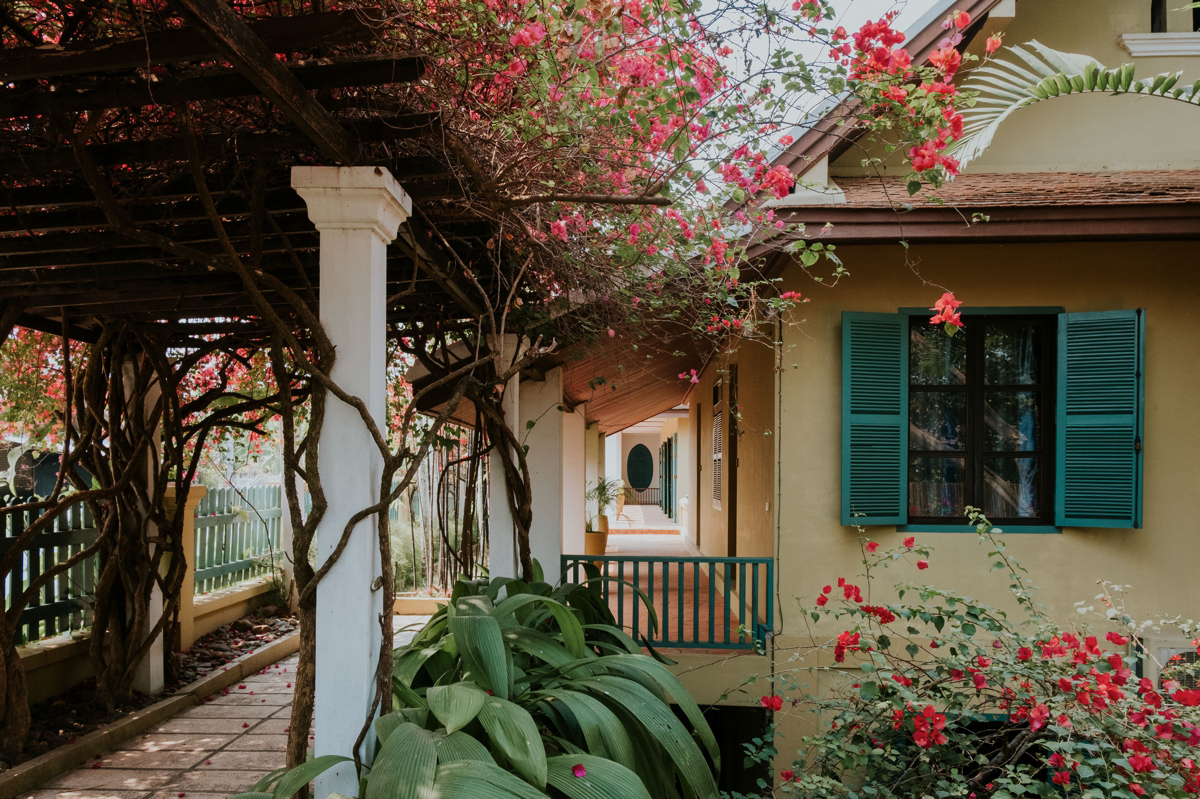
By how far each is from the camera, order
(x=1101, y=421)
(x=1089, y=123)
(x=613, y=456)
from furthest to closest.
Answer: (x=613, y=456), (x=1089, y=123), (x=1101, y=421)

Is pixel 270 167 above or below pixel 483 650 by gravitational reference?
above

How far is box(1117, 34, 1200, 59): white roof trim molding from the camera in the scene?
550 cm

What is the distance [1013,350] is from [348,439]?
14.2 ft

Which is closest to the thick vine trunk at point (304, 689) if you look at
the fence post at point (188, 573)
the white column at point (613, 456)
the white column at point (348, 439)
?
the white column at point (348, 439)

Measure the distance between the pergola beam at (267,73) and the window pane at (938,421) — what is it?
389cm

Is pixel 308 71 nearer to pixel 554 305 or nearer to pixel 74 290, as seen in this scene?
pixel 554 305

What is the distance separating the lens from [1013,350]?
5121 millimetres

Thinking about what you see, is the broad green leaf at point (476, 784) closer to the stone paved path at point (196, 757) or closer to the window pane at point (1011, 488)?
the stone paved path at point (196, 757)

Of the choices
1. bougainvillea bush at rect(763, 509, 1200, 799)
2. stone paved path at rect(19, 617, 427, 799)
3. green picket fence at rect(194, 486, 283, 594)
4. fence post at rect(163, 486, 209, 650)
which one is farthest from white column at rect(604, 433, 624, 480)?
bougainvillea bush at rect(763, 509, 1200, 799)

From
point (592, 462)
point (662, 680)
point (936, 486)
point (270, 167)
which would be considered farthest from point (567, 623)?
point (592, 462)

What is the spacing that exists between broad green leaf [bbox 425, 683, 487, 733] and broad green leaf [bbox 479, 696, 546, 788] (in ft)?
0.13

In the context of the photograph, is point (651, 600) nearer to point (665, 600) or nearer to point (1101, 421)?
point (665, 600)

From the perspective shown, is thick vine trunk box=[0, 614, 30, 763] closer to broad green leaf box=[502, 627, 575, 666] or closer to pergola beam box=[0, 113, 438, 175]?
pergola beam box=[0, 113, 438, 175]

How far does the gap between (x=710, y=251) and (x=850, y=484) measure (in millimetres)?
1754
